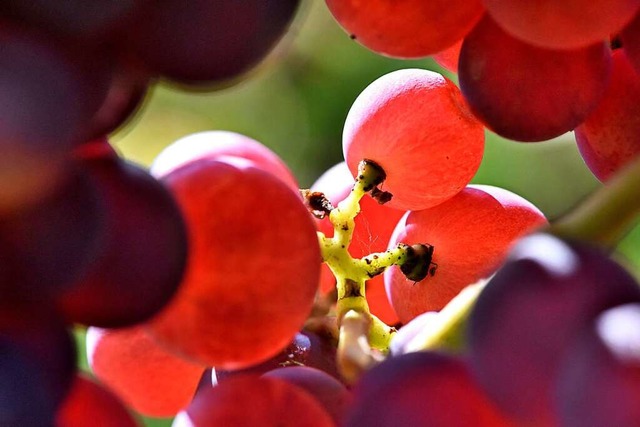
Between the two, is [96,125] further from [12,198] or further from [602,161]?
[602,161]

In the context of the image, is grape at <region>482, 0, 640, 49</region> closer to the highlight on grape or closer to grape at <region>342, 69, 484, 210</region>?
the highlight on grape

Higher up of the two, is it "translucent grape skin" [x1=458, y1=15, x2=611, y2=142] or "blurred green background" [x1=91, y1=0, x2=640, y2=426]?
"translucent grape skin" [x1=458, y1=15, x2=611, y2=142]

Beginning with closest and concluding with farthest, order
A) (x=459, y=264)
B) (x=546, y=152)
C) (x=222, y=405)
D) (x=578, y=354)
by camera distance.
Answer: (x=578, y=354) → (x=222, y=405) → (x=459, y=264) → (x=546, y=152)

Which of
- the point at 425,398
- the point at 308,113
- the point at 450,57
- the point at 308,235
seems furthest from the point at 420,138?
the point at 308,113

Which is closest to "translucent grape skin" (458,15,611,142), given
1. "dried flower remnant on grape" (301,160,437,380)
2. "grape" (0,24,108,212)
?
"dried flower remnant on grape" (301,160,437,380)

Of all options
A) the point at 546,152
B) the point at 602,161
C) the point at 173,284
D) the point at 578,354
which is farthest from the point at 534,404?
the point at 546,152

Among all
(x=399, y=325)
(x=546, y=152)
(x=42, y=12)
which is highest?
(x=42, y=12)
